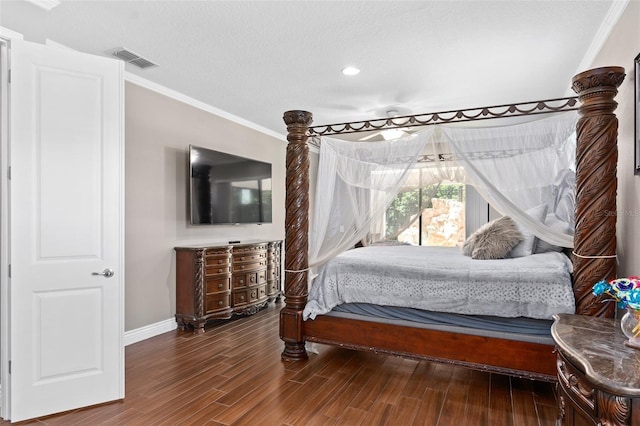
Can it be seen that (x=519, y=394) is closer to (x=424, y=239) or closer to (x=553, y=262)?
(x=553, y=262)

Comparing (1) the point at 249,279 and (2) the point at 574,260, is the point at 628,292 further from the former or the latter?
(1) the point at 249,279

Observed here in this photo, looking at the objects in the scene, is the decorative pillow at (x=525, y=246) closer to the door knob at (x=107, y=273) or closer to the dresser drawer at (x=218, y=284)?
the dresser drawer at (x=218, y=284)

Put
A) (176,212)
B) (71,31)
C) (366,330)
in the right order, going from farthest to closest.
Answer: (176,212), (366,330), (71,31)

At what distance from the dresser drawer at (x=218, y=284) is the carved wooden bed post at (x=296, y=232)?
1210 millimetres

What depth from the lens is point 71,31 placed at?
2.99m

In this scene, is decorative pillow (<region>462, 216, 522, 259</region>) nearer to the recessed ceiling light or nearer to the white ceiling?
the white ceiling

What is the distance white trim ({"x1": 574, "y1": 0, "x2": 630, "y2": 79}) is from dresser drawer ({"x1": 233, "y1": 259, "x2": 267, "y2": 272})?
13.6ft

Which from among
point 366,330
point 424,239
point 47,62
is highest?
point 47,62

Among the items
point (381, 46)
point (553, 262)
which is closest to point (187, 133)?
point (381, 46)

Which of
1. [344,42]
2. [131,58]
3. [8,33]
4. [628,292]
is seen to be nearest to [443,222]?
[344,42]

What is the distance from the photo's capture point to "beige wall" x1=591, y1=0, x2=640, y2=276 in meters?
2.29

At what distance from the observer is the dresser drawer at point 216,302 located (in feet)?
14.0

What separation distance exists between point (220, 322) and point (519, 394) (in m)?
3.27

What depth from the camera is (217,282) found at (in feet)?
14.4
